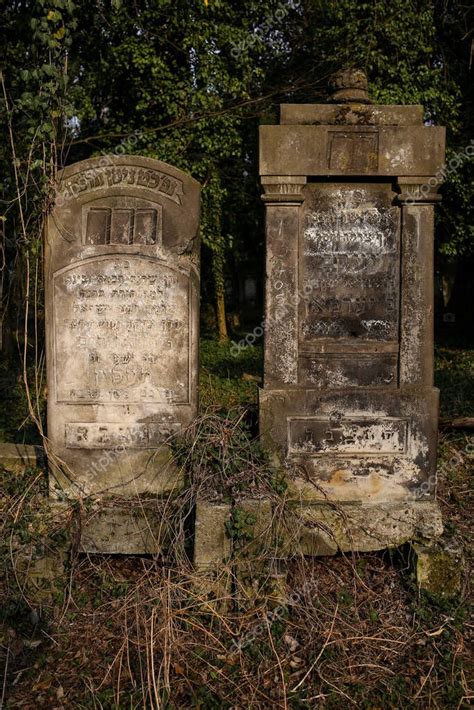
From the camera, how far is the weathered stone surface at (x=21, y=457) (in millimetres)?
5375

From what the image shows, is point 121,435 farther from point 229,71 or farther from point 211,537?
point 229,71

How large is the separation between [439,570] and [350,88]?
3.26 meters

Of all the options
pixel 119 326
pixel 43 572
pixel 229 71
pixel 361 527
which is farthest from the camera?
pixel 229 71

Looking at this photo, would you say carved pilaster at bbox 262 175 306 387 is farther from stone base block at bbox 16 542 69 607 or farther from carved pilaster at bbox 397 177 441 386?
stone base block at bbox 16 542 69 607

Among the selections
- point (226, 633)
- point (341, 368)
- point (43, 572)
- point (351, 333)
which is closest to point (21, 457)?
point (43, 572)

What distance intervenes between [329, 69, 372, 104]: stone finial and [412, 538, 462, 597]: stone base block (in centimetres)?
307

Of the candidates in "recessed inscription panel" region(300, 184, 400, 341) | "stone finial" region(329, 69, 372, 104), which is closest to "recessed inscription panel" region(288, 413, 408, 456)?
"recessed inscription panel" region(300, 184, 400, 341)

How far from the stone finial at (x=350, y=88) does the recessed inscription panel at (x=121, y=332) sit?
5.49ft

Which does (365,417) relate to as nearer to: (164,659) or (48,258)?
(164,659)

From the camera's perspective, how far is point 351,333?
4770 mm

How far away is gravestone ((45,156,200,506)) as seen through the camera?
494 centimetres

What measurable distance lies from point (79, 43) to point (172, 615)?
966cm

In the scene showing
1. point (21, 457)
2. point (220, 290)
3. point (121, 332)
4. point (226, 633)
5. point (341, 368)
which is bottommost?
point (226, 633)

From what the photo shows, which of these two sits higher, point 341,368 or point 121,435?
point 341,368
